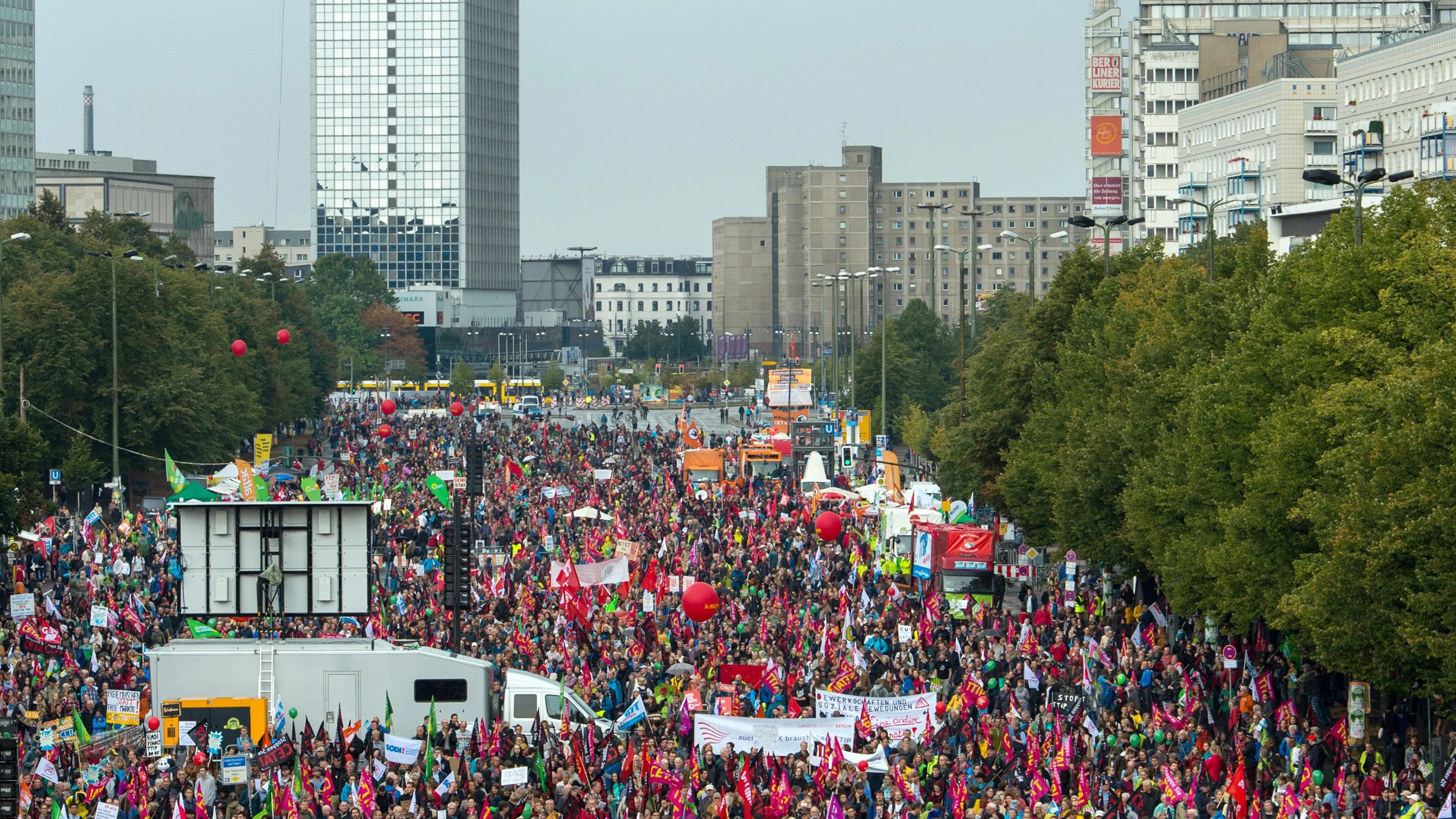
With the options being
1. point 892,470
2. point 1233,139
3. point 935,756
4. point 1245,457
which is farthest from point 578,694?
point 1233,139

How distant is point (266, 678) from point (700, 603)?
8.12 m

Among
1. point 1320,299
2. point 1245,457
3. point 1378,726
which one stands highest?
point 1320,299

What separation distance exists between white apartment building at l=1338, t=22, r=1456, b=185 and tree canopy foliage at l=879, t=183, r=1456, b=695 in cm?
5147

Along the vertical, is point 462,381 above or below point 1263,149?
below

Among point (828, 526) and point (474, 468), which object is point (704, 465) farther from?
point (474, 468)

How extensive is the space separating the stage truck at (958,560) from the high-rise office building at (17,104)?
131 m

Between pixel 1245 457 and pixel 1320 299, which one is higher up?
pixel 1320 299

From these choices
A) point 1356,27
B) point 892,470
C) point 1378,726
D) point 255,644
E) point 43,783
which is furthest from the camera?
point 1356,27

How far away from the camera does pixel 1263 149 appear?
12100 cm

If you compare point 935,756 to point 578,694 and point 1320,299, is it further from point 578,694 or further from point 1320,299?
point 1320,299

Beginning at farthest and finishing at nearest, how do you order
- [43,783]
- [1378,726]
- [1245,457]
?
[1245,457] → [1378,726] → [43,783]

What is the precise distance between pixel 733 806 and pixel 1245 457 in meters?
13.7

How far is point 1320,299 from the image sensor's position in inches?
1224

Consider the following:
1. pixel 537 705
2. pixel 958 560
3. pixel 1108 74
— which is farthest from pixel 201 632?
pixel 1108 74
